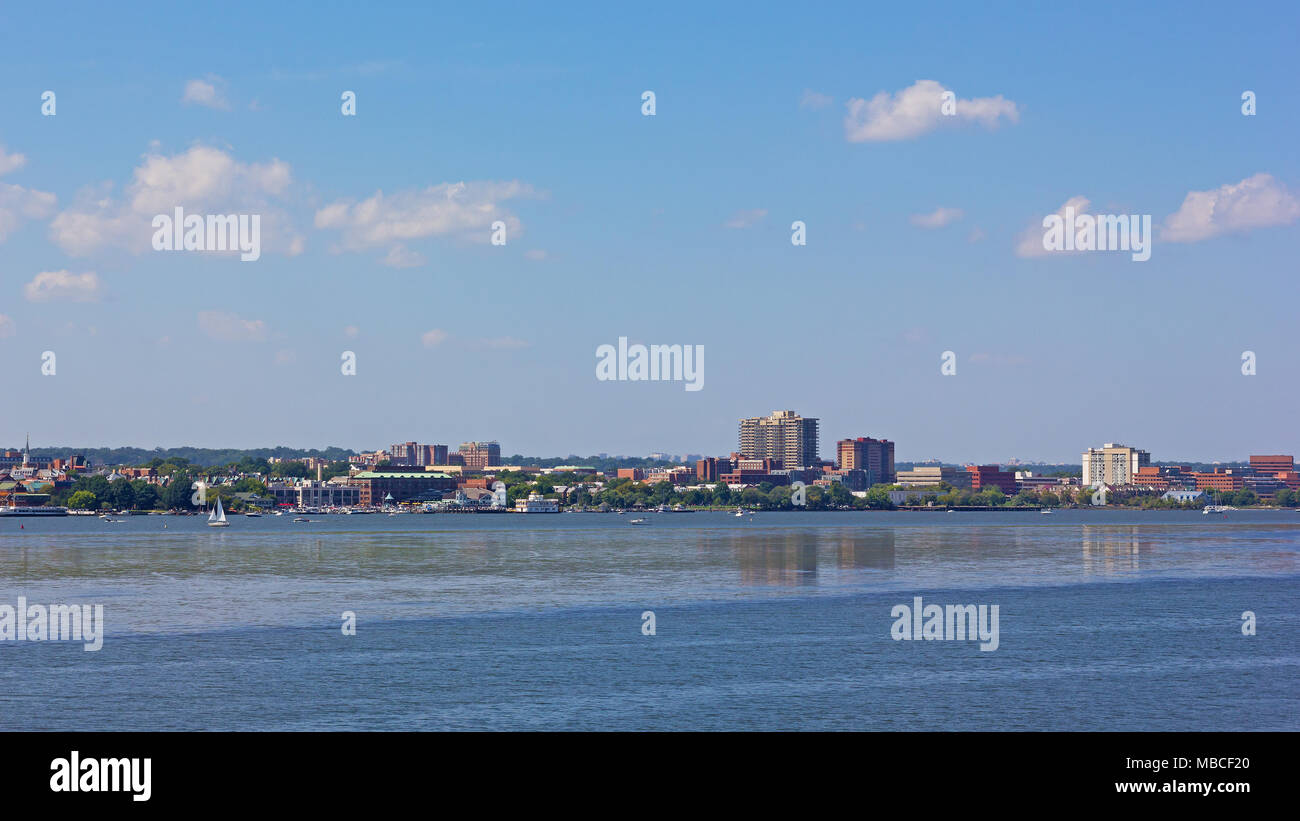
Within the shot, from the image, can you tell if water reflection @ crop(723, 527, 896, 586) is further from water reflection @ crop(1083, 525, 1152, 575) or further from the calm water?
water reflection @ crop(1083, 525, 1152, 575)

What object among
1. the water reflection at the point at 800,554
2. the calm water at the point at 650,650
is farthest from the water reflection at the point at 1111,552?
the water reflection at the point at 800,554

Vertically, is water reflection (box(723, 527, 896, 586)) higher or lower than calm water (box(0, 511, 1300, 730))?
lower

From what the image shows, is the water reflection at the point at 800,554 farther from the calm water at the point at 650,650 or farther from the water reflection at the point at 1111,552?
the water reflection at the point at 1111,552

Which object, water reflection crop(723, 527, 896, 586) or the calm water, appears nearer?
the calm water

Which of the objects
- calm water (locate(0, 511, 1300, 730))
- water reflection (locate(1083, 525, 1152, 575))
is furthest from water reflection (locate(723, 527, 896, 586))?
water reflection (locate(1083, 525, 1152, 575))
